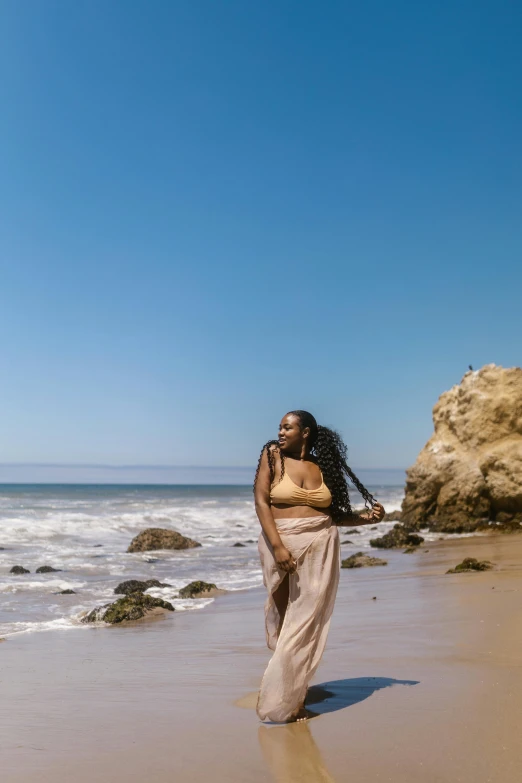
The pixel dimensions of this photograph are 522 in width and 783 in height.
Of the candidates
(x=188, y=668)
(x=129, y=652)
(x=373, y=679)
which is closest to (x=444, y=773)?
(x=373, y=679)

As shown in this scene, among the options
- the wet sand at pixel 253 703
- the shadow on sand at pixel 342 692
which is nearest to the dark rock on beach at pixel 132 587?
the wet sand at pixel 253 703

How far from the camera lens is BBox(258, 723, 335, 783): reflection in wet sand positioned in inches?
126

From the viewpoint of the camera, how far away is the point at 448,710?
3984 millimetres

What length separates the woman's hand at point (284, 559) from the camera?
4.27m

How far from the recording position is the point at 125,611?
28.3 ft

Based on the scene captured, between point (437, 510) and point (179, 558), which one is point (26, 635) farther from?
point (437, 510)

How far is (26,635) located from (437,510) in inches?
725

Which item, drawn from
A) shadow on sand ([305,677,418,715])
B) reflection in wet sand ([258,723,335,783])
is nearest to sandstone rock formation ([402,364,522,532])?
shadow on sand ([305,677,418,715])

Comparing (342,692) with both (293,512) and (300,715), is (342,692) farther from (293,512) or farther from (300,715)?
(293,512)

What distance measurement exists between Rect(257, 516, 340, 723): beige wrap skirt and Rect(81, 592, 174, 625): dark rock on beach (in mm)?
4541

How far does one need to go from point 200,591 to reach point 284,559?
7.05 meters

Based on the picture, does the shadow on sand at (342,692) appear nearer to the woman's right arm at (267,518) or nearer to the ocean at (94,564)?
the woman's right arm at (267,518)

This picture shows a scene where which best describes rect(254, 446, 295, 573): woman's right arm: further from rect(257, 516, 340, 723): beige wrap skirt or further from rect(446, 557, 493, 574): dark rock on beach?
rect(446, 557, 493, 574): dark rock on beach

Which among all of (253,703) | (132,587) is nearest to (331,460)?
(253,703)
